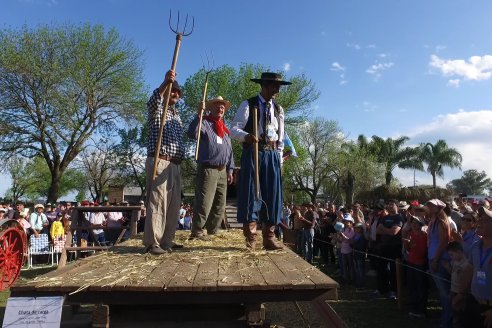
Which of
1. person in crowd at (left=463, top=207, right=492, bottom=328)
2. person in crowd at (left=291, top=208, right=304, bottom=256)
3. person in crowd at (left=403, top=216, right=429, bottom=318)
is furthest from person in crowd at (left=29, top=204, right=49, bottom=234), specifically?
person in crowd at (left=463, top=207, right=492, bottom=328)

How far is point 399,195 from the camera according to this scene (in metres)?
32.8

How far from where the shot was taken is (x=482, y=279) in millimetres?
4922

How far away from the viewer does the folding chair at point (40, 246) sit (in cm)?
1389

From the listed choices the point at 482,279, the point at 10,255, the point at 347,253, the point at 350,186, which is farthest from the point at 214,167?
the point at 350,186

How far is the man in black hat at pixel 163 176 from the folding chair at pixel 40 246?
1082 cm

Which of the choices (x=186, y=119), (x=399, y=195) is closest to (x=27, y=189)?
(x=186, y=119)

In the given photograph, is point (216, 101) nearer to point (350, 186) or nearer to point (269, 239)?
point (269, 239)

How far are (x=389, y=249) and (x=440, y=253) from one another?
246 centimetres

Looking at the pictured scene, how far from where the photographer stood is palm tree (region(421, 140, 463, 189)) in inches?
1813

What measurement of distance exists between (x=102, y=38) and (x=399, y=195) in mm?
23454

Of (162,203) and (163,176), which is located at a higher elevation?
(163,176)

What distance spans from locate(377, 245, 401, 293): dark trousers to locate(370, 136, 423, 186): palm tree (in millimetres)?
41517

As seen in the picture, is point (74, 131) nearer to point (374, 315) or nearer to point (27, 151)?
point (27, 151)

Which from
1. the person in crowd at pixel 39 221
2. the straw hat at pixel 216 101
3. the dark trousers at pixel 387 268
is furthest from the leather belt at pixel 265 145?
the person in crowd at pixel 39 221
